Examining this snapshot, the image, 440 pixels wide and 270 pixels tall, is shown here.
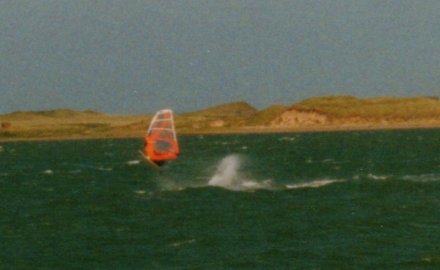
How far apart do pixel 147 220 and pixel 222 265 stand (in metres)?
18.1

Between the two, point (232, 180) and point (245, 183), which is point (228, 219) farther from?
point (232, 180)

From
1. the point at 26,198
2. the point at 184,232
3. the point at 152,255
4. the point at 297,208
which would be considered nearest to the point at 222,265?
the point at 152,255

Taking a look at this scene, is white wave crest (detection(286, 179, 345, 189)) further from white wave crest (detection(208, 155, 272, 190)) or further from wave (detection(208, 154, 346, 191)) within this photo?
white wave crest (detection(208, 155, 272, 190))

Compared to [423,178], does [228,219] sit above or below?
above

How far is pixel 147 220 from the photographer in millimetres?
60469

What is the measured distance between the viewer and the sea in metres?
44.8

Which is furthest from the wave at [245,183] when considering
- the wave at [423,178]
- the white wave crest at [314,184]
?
the wave at [423,178]

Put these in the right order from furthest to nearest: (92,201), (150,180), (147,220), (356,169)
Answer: (356,169), (150,180), (92,201), (147,220)

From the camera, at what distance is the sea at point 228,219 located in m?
44.8

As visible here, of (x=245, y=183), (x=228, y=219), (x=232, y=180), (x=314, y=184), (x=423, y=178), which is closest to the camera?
(x=228, y=219)

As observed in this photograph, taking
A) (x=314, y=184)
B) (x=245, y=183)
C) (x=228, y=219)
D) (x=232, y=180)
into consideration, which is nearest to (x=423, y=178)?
(x=314, y=184)

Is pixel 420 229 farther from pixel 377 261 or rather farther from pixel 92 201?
pixel 92 201

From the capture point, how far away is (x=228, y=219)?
5972 cm

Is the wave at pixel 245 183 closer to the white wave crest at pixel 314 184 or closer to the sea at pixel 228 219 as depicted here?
the white wave crest at pixel 314 184
